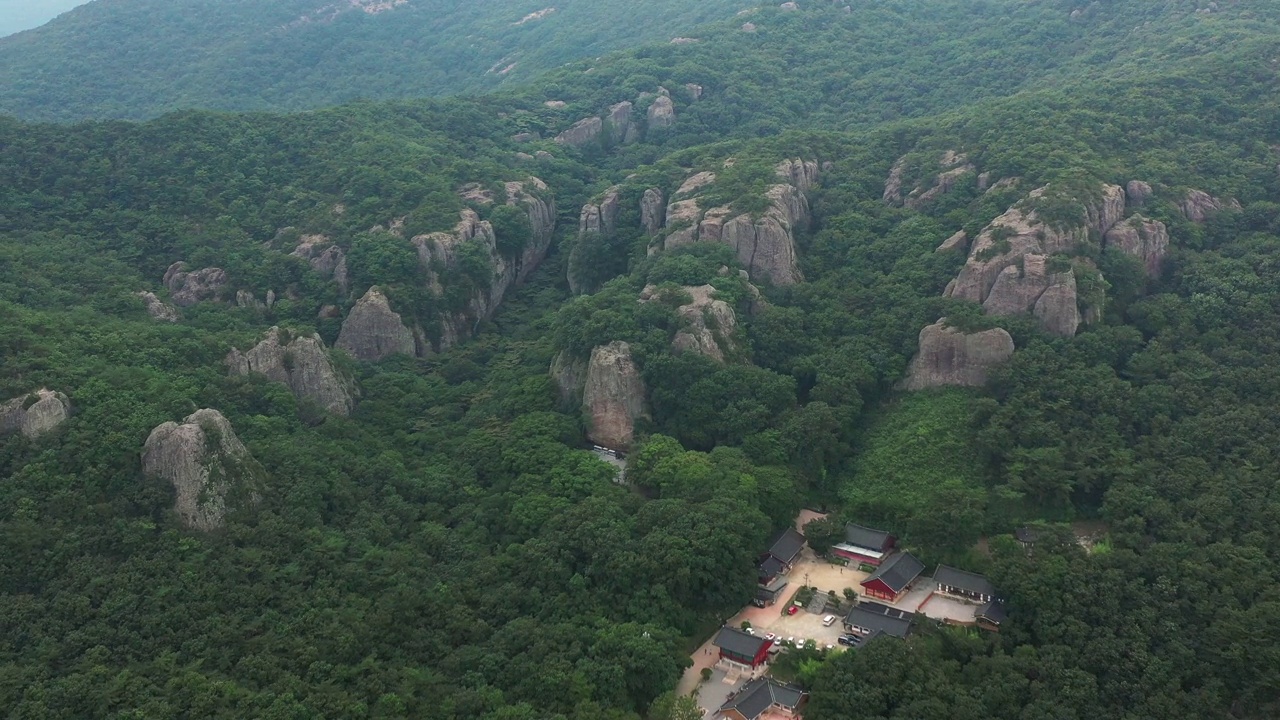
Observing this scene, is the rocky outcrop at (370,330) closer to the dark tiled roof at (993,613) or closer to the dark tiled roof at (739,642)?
the dark tiled roof at (739,642)

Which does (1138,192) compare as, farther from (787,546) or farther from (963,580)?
(787,546)

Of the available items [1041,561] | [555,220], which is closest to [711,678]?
[1041,561]

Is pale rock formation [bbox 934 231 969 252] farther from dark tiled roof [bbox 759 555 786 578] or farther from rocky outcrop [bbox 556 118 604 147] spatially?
rocky outcrop [bbox 556 118 604 147]

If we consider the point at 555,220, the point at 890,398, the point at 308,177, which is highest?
the point at 308,177

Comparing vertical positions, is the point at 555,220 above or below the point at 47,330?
below

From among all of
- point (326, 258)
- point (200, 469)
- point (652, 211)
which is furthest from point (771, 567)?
point (326, 258)

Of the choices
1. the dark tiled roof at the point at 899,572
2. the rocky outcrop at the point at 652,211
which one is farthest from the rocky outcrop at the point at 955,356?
the rocky outcrop at the point at 652,211

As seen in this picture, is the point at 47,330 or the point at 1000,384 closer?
the point at 47,330

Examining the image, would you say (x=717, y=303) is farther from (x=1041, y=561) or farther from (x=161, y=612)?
(x=161, y=612)
